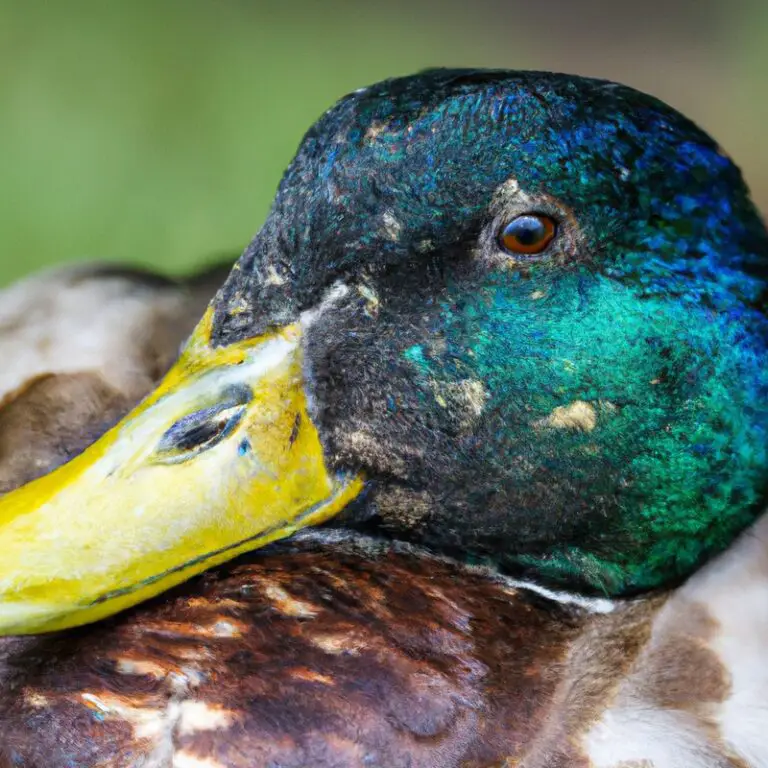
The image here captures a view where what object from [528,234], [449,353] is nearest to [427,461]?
[449,353]

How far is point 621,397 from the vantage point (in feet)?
3.55

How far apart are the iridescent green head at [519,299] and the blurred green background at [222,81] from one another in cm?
162

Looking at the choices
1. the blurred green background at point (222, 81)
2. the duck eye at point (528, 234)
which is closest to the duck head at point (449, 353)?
the duck eye at point (528, 234)

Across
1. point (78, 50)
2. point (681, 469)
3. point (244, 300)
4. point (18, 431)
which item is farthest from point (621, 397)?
point (78, 50)

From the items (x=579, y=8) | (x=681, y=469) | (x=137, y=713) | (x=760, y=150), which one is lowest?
(x=137, y=713)

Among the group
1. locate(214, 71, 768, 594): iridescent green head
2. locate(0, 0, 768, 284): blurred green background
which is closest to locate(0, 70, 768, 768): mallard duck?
locate(214, 71, 768, 594): iridescent green head

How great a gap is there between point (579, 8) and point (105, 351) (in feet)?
7.67

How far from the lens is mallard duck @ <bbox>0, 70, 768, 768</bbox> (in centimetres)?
103

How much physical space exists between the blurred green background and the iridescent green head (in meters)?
1.62

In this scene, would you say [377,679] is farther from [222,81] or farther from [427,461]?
[222,81]

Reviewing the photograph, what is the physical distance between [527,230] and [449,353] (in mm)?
137

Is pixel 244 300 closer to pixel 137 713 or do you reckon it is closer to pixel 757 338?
pixel 137 713

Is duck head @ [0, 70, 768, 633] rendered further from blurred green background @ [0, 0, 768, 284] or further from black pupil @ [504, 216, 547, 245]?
blurred green background @ [0, 0, 768, 284]

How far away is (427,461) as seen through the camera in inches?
44.2
